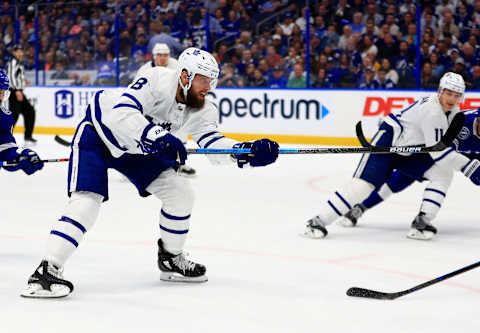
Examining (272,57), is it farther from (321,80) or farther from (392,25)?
(392,25)

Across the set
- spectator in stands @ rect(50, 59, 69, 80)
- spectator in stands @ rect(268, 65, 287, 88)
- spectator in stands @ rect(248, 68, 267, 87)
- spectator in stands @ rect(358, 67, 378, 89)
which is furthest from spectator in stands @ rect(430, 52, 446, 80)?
spectator in stands @ rect(50, 59, 69, 80)

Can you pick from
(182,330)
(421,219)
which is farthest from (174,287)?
(421,219)

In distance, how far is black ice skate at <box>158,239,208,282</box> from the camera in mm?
3523

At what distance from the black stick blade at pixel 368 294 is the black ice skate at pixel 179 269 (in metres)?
0.63

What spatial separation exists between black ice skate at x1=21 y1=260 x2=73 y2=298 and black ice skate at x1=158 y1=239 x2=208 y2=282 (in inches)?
19.5

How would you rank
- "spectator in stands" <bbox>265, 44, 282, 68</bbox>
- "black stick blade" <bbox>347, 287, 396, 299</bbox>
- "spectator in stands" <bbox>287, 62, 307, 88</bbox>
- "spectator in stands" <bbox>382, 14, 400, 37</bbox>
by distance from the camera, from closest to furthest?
"black stick blade" <bbox>347, 287, 396, 299</bbox>
"spectator in stands" <bbox>382, 14, 400, 37</bbox>
"spectator in stands" <bbox>287, 62, 307, 88</bbox>
"spectator in stands" <bbox>265, 44, 282, 68</bbox>

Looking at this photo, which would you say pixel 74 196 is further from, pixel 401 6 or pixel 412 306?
pixel 401 6

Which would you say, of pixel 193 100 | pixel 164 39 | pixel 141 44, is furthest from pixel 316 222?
pixel 141 44

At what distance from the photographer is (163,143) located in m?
3.08

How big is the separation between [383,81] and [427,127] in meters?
4.99

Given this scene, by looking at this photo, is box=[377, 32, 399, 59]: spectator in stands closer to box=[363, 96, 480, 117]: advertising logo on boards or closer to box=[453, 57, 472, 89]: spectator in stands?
box=[363, 96, 480, 117]: advertising logo on boards

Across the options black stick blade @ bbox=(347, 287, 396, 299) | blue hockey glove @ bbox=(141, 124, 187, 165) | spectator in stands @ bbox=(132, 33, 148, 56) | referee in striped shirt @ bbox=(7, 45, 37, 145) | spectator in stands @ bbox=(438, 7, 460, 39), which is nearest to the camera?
blue hockey glove @ bbox=(141, 124, 187, 165)

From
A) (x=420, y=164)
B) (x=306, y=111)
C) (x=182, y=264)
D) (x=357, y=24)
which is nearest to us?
(x=182, y=264)

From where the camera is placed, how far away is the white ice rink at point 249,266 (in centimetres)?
291
